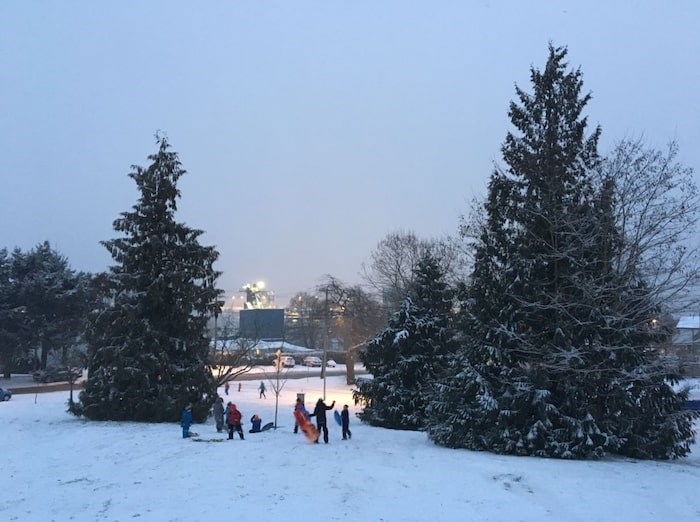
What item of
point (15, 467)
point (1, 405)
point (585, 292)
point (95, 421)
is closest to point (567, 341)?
point (585, 292)

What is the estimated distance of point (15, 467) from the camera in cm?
1680

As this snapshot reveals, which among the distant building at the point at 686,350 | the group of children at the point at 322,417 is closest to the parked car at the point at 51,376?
the group of children at the point at 322,417

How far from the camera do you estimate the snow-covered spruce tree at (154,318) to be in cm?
2700

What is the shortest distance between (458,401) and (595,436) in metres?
4.37

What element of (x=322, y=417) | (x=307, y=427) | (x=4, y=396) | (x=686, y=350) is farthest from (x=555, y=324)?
(x=4, y=396)

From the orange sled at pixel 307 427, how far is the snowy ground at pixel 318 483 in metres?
0.44

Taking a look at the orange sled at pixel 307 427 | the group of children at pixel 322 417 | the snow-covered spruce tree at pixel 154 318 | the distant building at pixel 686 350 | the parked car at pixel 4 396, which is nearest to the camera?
the group of children at pixel 322 417

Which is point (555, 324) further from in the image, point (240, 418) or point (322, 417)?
point (240, 418)

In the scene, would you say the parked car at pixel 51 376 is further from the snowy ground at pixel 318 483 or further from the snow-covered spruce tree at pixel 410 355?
the snowy ground at pixel 318 483

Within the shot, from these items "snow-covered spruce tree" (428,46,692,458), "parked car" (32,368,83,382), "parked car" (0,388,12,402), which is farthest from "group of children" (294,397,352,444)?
"parked car" (32,368,83,382)

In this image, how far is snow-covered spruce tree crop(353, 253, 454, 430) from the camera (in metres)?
28.6

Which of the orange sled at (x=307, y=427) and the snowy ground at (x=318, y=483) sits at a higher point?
the orange sled at (x=307, y=427)

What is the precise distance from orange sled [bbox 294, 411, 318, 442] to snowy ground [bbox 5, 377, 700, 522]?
436 millimetres

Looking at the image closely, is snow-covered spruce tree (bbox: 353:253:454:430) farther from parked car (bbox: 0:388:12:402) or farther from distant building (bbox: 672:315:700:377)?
parked car (bbox: 0:388:12:402)
